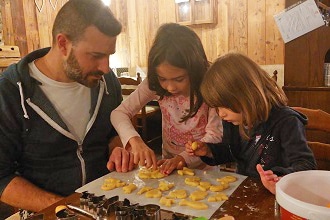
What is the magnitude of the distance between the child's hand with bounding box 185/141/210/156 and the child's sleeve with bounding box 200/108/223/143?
0.09 meters

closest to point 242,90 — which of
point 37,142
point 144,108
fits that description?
point 37,142

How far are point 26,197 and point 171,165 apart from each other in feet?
1.79

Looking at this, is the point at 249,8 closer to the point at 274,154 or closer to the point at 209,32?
the point at 209,32

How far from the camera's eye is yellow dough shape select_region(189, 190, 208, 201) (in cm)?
93

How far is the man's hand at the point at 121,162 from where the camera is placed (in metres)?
1.20

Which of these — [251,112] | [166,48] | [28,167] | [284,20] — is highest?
[284,20]

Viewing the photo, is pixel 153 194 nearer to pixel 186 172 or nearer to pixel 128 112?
pixel 186 172

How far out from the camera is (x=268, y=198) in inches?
35.7

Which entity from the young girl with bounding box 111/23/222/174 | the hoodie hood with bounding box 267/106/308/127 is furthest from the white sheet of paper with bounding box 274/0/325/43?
the hoodie hood with bounding box 267/106/308/127

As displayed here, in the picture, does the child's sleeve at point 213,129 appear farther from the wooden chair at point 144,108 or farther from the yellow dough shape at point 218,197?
the wooden chair at point 144,108

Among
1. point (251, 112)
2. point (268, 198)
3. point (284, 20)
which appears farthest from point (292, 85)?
point (268, 198)

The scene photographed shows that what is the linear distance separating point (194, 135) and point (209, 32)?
10.4ft

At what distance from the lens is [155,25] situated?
489 centimetres

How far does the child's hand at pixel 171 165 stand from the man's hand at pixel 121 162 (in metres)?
0.11
